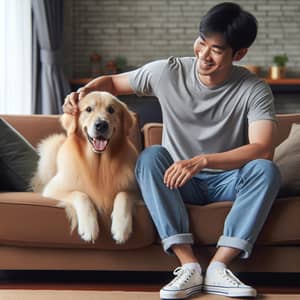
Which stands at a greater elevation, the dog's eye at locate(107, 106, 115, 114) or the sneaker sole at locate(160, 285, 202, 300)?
the dog's eye at locate(107, 106, 115, 114)

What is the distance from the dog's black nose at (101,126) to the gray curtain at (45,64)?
2655 millimetres

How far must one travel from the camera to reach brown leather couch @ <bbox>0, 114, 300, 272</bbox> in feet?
7.34

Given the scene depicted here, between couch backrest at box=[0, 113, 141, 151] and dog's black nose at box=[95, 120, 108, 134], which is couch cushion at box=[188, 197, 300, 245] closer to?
dog's black nose at box=[95, 120, 108, 134]

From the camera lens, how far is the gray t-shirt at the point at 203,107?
233cm

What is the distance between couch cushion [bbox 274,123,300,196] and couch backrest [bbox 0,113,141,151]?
2.20ft

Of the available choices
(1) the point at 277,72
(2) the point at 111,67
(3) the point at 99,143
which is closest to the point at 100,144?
(3) the point at 99,143

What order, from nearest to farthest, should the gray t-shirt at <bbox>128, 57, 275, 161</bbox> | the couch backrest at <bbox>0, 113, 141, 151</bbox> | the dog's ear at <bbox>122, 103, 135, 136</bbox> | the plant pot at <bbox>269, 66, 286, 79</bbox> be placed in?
the gray t-shirt at <bbox>128, 57, 275, 161</bbox>
the dog's ear at <bbox>122, 103, 135, 136</bbox>
the couch backrest at <bbox>0, 113, 141, 151</bbox>
the plant pot at <bbox>269, 66, 286, 79</bbox>

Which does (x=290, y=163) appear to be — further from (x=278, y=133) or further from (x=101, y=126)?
(x=101, y=126)

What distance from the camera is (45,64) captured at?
4992mm

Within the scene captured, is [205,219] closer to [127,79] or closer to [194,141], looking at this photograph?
[194,141]

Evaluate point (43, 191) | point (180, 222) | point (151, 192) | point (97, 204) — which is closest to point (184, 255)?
point (180, 222)

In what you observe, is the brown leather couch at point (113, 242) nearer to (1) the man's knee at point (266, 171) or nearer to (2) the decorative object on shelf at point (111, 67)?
(1) the man's knee at point (266, 171)

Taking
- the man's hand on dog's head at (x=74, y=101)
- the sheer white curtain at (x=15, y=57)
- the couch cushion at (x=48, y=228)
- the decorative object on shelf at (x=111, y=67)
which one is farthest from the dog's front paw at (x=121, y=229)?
the decorative object on shelf at (x=111, y=67)

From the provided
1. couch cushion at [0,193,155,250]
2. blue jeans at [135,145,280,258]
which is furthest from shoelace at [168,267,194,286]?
couch cushion at [0,193,155,250]
